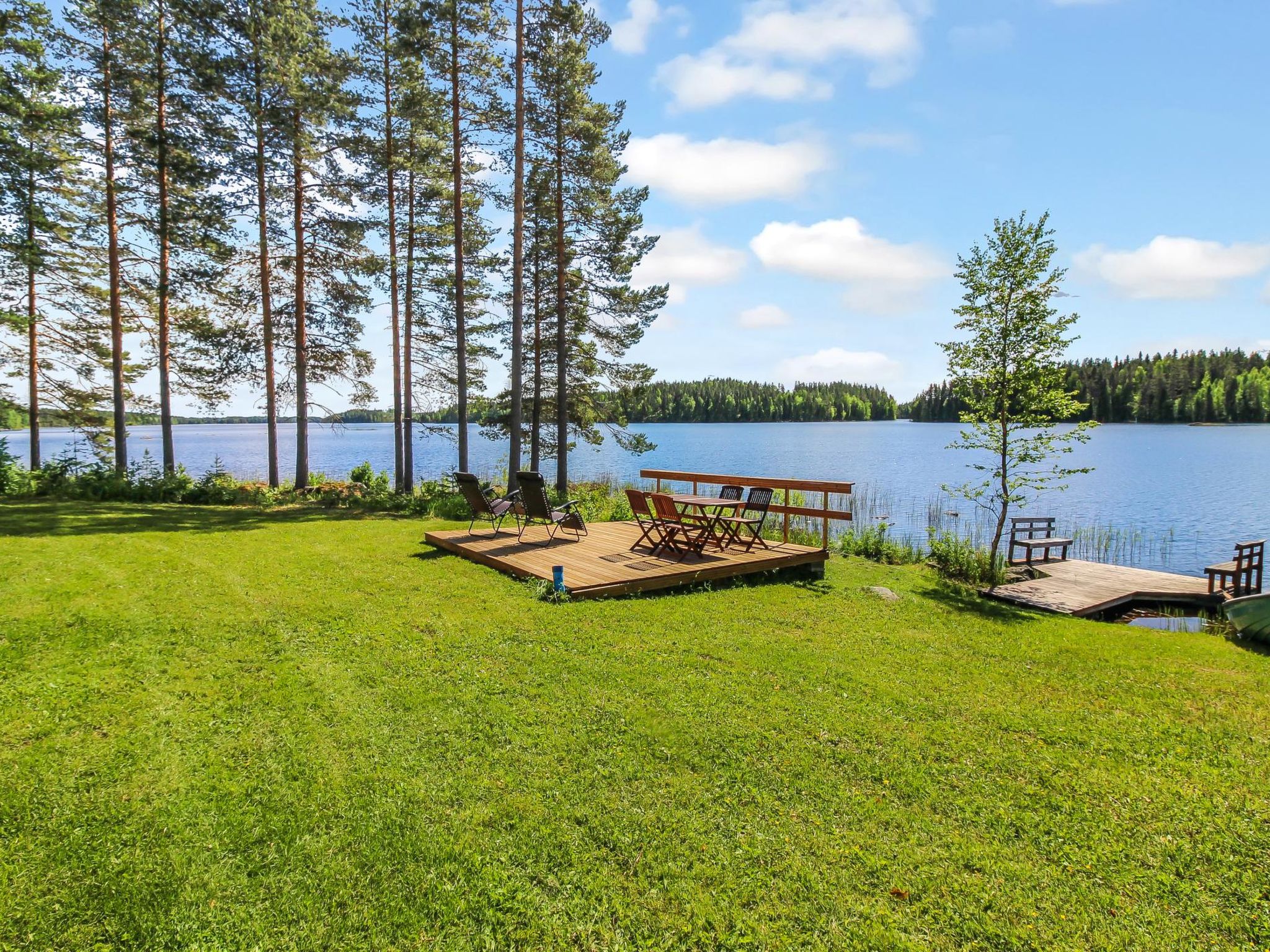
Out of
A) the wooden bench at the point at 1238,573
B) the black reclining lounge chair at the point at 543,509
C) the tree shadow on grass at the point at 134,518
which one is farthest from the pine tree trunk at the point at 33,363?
the wooden bench at the point at 1238,573

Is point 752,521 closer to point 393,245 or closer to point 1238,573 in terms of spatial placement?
point 1238,573

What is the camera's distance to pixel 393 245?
1418 centimetres

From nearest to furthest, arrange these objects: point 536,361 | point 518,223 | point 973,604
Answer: point 973,604 < point 518,223 < point 536,361

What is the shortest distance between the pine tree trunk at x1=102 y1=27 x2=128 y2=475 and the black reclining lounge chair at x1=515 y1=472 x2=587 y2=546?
10.9 m

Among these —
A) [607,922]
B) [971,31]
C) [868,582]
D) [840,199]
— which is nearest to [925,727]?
[607,922]

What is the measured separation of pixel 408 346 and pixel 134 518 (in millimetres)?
6194

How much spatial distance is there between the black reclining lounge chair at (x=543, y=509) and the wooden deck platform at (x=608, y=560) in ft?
0.62

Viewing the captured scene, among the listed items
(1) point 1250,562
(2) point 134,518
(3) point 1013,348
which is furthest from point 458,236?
(1) point 1250,562

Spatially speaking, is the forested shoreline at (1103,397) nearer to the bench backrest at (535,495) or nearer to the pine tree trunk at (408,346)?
the pine tree trunk at (408,346)

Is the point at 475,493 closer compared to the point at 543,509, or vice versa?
the point at 543,509

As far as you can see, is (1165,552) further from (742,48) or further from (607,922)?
(607,922)

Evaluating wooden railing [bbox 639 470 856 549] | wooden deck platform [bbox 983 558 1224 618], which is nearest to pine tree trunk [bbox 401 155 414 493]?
wooden railing [bbox 639 470 856 549]

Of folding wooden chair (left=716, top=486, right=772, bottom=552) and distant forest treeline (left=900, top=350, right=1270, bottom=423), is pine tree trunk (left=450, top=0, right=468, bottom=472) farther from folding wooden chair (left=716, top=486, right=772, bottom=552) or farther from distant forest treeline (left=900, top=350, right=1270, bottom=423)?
distant forest treeline (left=900, top=350, right=1270, bottom=423)

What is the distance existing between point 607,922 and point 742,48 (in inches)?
477
